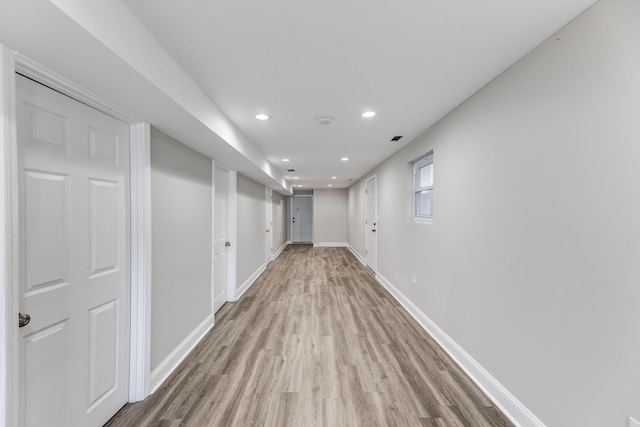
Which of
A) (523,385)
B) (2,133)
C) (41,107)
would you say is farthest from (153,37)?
(523,385)

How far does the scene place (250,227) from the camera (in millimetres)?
4910

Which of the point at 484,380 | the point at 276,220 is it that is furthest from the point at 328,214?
A: the point at 484,380

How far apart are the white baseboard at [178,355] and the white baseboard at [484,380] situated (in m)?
2.48

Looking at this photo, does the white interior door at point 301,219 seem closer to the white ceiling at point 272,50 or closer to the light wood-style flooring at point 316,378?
the light wood-style flooring at point 316,378

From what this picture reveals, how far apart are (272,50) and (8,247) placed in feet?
5.12

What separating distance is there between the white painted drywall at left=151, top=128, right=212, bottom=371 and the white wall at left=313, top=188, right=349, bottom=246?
6811 mm

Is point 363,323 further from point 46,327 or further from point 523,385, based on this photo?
point 46,327

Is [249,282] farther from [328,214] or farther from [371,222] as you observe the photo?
[328,214]

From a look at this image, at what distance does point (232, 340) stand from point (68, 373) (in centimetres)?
147

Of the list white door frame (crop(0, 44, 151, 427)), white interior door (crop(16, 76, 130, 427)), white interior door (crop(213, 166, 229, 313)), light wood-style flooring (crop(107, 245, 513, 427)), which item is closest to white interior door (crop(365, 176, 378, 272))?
light wood-style flooring (crop(107, 245, 513, 427))

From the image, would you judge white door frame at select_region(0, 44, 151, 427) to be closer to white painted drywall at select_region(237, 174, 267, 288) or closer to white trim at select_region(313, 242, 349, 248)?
white painted drywall at select_region(237, 174, 267, 288)

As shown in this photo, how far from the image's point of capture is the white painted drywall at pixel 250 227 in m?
4.30

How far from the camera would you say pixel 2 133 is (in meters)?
1.02

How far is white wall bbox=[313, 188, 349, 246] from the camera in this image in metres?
9.74
